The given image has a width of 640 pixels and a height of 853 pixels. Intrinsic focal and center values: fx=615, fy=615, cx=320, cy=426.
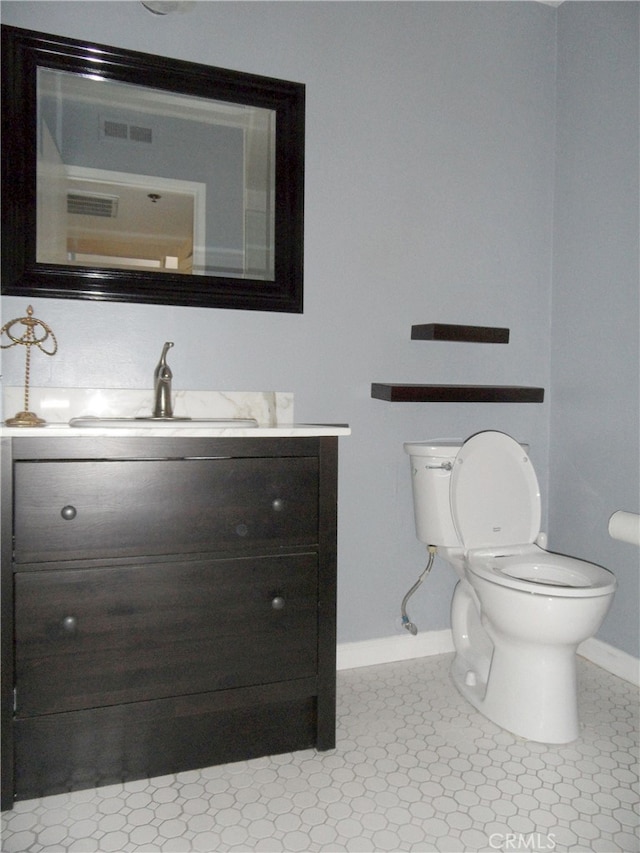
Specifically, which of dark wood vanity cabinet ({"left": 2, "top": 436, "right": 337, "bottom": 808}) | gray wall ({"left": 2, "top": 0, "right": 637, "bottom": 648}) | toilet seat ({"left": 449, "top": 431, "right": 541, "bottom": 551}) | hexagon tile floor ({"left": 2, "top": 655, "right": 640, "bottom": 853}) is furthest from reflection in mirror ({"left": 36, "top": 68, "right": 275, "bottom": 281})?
hexagon tile floor ({"left": 2, "top": 655, "right": 640, "bottom": 853})

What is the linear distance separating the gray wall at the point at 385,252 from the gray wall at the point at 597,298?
4cm

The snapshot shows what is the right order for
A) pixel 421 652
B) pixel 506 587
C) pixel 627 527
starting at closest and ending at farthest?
pixel 627 527 → pixel 506 587 → pixel 421 652

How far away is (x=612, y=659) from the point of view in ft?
7.34

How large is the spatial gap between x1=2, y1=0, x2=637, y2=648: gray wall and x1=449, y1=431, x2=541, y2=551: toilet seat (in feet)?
0.91

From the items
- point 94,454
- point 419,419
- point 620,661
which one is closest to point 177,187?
point 94,454

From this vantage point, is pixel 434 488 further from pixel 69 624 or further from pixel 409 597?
pixel 69 624

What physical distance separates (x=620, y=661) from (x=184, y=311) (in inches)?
76.8

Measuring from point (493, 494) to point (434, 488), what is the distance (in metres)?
0.20

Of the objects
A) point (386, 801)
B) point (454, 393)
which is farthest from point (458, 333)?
point (386, 801)

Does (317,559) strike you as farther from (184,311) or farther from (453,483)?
(184,311)

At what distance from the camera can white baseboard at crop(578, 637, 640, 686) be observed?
215cm

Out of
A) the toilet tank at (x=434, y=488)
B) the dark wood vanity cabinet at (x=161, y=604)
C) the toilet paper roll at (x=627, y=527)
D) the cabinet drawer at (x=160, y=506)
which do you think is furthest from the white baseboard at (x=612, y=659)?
the cabinet drawer at (x=160, y=506)

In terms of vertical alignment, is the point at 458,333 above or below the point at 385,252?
below

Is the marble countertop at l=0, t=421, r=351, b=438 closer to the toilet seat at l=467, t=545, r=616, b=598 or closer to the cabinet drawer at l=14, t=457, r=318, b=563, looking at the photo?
the cabinet drawer at l=14, t=457, r=318, b=563
